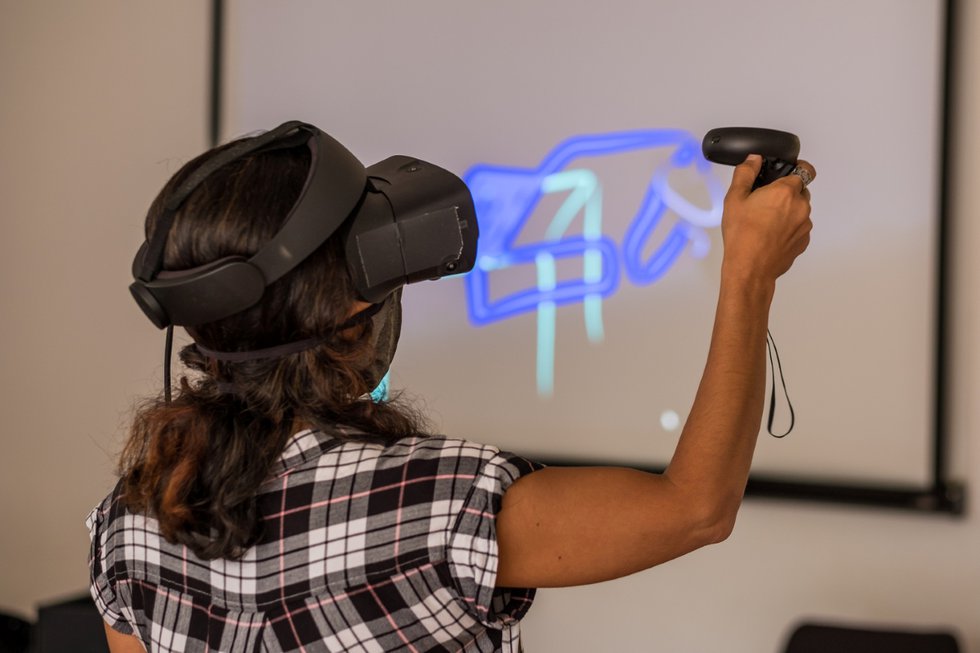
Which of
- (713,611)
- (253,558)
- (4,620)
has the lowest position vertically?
(4,620)

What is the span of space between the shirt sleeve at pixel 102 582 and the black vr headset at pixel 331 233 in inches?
10.5

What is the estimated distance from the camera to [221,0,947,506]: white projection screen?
158cm

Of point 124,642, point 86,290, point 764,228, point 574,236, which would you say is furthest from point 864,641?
point 86,290

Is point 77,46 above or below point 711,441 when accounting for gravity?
above

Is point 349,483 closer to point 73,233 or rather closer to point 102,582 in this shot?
point 102,582

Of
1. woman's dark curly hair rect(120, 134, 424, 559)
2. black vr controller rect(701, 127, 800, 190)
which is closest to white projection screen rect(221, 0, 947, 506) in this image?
black vr controller rect(701, 127, 800, 190)

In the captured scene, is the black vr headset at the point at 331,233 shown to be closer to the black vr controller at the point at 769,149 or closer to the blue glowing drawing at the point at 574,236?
the black vr controller at the point at 769,149

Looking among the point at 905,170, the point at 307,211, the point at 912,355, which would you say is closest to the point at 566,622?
the point at 912,355

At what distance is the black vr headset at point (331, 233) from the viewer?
31.5 inches

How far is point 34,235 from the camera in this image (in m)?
2.45

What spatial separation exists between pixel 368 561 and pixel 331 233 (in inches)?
11.3

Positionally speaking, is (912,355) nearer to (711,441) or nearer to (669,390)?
(669,390)

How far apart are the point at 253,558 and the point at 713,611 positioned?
1150mm

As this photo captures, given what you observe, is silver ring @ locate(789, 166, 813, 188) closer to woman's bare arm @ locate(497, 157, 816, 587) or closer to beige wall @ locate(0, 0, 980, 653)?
woman's bare arm @ locate(497, 157, 816, 587)
